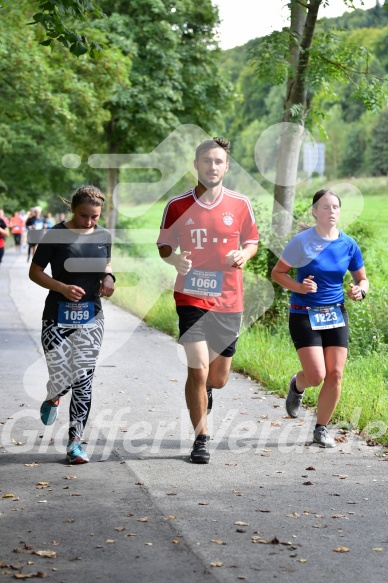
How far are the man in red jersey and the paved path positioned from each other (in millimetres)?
585

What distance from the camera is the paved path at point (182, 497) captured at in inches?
191

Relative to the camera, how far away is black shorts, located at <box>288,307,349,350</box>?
7609 millimetres

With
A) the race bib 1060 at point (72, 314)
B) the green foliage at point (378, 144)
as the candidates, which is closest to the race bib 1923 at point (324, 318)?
the race bib 1060 at point (72, 314)

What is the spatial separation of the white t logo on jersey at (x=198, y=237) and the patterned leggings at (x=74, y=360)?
85 cm

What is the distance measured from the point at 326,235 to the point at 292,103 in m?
6.57

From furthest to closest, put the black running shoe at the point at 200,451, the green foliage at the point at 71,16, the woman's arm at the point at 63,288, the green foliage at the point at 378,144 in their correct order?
the green foliage at the point at 378,144, the green foliage at the point at 71,16, the black running shoe at the point at 200,451, the woman's arm at the point at 63,288

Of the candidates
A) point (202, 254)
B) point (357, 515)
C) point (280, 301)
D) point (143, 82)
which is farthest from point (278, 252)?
point (143, 82)

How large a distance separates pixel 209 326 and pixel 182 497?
5.01 ft

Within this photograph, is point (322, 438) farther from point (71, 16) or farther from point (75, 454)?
point (71, 16)

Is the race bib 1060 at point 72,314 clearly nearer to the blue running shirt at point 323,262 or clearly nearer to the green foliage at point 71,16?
the blue running shirt at point 323,262

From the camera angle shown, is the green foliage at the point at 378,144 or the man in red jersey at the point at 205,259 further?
the green foliage at the point at 378,144

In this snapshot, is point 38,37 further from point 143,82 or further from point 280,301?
point 280,301

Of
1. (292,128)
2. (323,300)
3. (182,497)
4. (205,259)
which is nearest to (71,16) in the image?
(205,259)

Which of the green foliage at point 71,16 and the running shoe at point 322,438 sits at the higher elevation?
the green foliage at point 71,16
